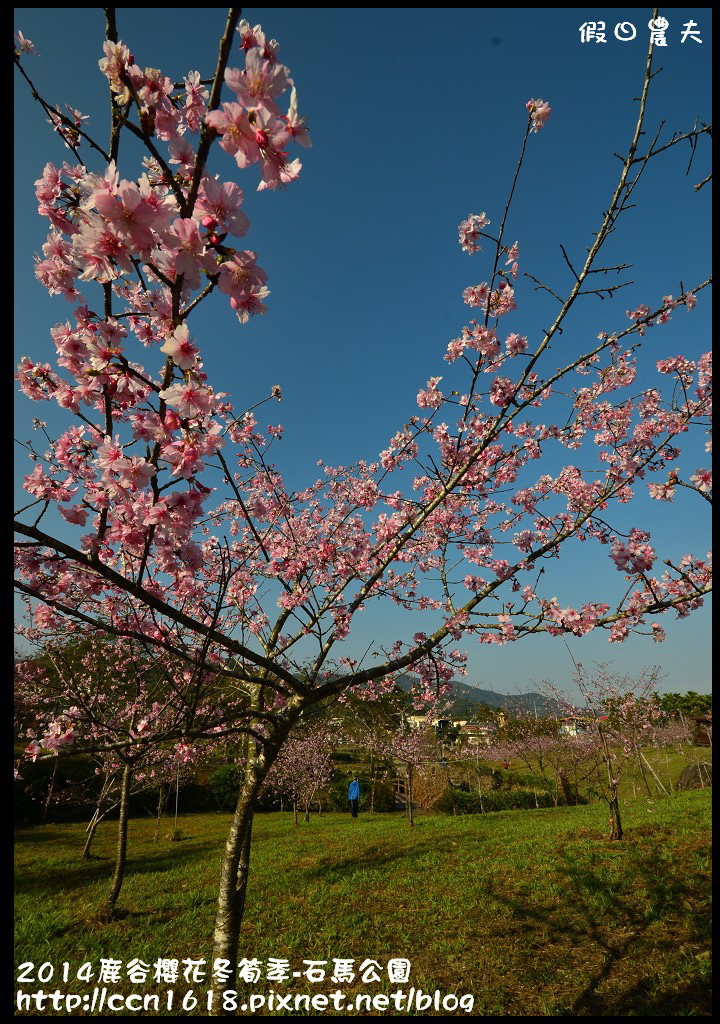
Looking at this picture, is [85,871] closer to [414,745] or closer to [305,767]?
[305,767]

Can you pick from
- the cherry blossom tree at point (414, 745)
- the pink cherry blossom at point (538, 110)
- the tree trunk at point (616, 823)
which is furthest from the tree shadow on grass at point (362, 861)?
the pink cherry blossom at point (538, 110)

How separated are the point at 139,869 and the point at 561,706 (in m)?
13.6

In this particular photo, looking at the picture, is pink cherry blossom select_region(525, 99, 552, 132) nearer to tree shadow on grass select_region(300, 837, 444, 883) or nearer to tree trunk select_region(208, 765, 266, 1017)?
tree trunk select_region(208, 765, 266, 1017)

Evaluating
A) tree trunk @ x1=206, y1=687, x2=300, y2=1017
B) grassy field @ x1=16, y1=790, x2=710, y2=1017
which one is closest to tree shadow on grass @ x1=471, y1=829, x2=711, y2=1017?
grassy field @ x1=16, y1=790, x2=710, y2=1017

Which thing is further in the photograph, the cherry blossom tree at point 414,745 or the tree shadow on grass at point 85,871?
the cherry blossom tree at point 414,745

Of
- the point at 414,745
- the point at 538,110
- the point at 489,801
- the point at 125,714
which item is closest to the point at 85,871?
the point at 125,714

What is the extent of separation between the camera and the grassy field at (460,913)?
4.61 m

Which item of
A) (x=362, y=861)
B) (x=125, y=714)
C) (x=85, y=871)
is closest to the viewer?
(x=362, y=861)

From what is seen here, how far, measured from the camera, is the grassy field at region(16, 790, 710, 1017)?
461cm

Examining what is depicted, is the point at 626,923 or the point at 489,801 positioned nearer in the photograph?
the point at 626,923

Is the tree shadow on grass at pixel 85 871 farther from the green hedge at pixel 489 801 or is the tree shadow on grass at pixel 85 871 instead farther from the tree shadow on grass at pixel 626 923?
the green hedge at pixel 489 801

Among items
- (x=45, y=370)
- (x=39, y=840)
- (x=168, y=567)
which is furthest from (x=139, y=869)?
(x=45, y=370)

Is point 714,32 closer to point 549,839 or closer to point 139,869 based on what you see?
point 549,839

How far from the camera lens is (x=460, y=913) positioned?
6156 mm
